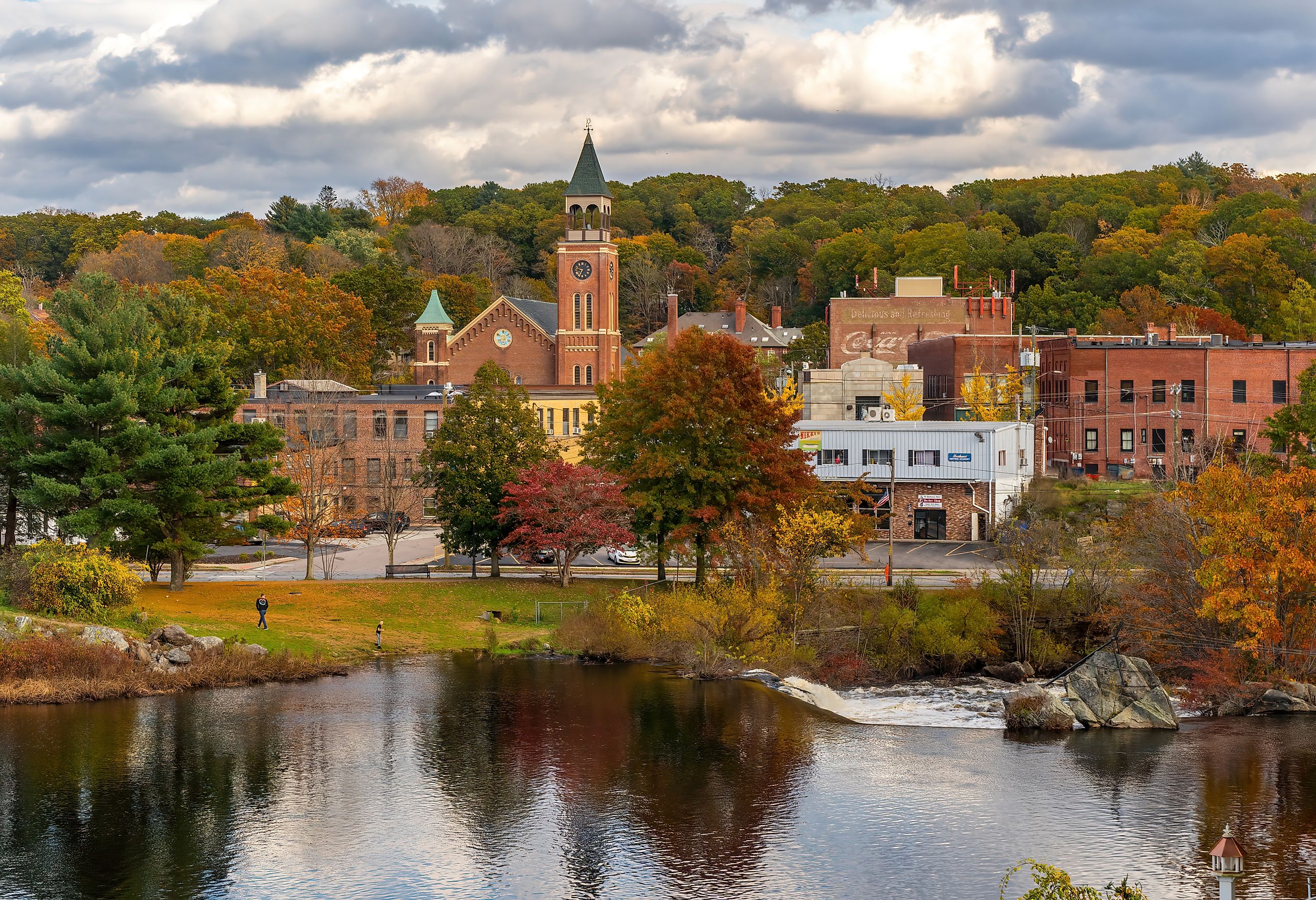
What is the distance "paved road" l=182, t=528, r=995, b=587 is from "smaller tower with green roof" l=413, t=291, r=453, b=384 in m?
41.0

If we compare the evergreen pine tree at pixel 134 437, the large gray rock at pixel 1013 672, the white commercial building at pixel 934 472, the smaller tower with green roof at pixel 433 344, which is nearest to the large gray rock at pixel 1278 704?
the large gray rock at pixel 1013 672

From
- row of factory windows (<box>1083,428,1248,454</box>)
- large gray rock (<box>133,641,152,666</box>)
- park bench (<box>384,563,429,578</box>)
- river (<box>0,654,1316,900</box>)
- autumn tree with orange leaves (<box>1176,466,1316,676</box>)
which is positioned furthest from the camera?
row of factory windows (<box>1083,428,1248,454</box>)

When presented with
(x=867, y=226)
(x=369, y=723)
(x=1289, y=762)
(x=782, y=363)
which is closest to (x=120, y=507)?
(x=369, y=723)

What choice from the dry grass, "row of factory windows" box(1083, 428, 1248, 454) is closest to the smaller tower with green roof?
"row of factory windows" box(1083, 428, 1248, 454)

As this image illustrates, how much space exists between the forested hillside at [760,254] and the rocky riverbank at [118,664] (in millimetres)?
60475

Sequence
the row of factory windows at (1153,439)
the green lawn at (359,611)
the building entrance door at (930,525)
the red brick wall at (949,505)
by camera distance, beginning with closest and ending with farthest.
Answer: the green lawn at (359,611), the red brick wall at (949,505), the building entrance door at (930,525), the row of factory windows at (1153,439)

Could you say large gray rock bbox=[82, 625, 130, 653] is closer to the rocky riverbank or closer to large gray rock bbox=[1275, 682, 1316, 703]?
the rocky riverbank

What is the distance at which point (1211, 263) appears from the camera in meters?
116

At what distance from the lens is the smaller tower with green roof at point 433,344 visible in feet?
357

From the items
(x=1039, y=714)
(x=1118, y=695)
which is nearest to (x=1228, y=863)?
(x=1039, y=714)

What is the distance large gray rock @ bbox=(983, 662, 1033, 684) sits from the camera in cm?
4500

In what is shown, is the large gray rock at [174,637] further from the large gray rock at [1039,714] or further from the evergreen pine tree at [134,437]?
the large gray rock at [1039,714]

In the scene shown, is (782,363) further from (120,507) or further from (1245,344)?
(120,507)

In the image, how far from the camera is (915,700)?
1647 inches
